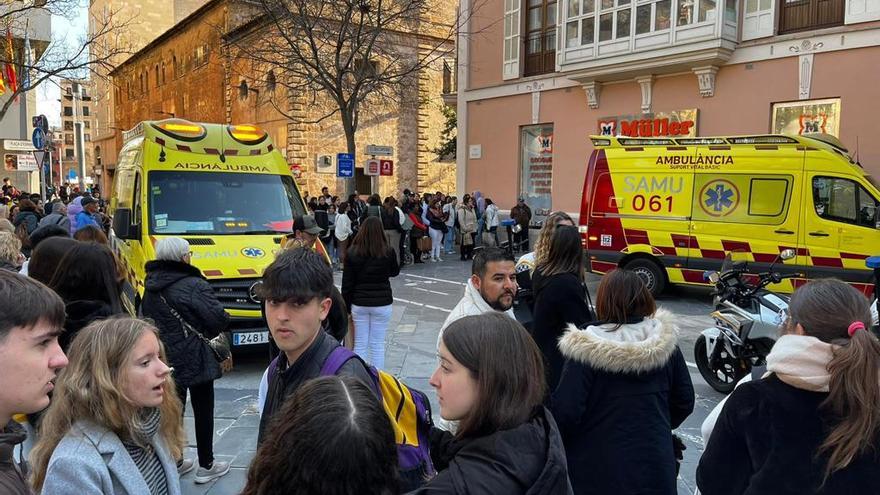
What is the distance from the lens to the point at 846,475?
189cm

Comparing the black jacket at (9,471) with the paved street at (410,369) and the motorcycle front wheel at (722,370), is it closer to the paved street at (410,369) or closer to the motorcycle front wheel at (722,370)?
the paved street at (410,369)

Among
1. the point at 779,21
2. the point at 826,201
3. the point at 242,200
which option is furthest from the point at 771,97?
the point at 242,200

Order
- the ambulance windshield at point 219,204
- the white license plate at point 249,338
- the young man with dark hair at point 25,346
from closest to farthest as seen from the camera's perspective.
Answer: the young man with dark hair at point 25,346 → the white license plate at point 249,338 → the ambulance windshield at point 219,204

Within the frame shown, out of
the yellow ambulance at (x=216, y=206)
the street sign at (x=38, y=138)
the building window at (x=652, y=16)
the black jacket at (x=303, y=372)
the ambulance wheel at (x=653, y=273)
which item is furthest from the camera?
the building window at (x=652, y=16)

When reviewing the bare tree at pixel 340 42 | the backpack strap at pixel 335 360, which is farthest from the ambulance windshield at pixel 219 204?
the bare tree at pixel 340 42

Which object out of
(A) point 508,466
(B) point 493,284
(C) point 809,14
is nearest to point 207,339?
(B) point 493,284

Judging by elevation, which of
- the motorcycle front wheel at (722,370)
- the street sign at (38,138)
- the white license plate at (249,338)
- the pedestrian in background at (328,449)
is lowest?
the motorcycle front wheel at (722,370)

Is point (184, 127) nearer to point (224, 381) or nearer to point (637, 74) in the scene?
point (224, 381)

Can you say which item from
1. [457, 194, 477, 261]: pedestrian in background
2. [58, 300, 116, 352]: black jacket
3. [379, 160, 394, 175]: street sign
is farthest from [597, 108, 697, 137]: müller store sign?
[58, 300, 116, 352]: black jacket

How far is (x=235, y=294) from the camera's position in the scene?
672 cm

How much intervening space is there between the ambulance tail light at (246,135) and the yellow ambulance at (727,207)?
653 cm

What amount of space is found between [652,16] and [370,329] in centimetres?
1353

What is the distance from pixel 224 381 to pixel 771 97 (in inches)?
549

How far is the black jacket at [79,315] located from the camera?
3.38m
